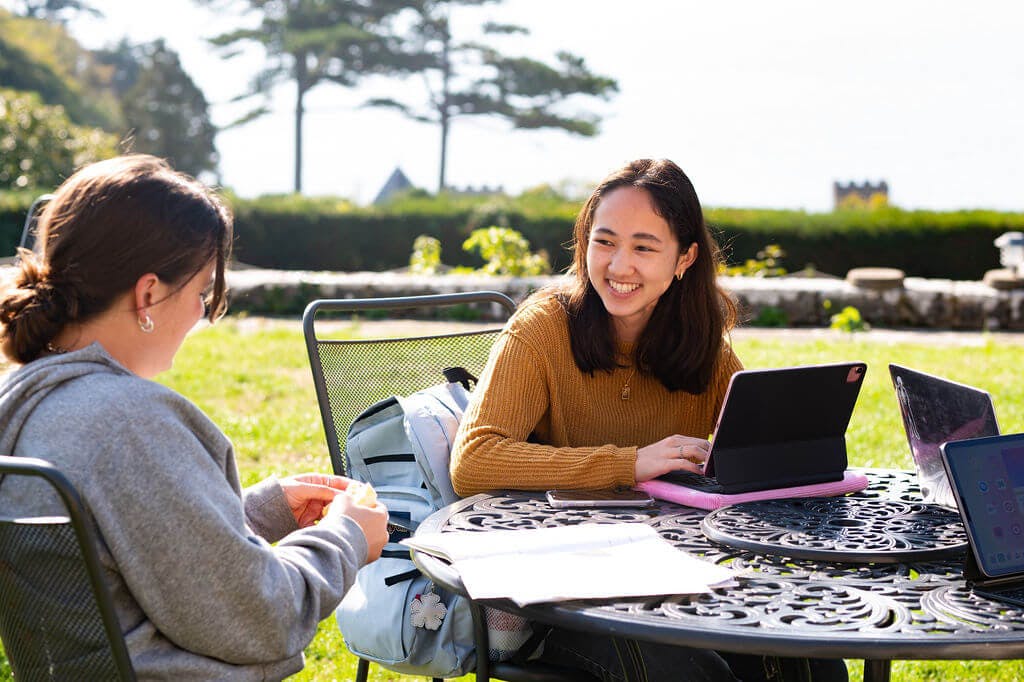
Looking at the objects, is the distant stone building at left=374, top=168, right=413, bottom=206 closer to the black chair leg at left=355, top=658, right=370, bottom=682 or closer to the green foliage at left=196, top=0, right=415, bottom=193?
the green foliage at left=196, top=0, right=415, bottom=193

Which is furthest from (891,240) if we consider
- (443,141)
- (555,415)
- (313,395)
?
(443,141)

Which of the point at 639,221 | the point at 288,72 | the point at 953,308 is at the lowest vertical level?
the point at 953,308

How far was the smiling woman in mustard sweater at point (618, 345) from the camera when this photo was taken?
246 centimetres

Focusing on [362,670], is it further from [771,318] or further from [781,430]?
[771,318]

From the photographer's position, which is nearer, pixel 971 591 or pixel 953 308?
pixel 971 591

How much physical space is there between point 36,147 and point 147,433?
21957 millimetres

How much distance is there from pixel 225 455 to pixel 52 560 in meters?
0.27

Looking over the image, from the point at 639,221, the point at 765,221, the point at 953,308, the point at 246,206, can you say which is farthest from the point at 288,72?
the point at 639,221

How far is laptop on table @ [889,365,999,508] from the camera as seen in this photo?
2035mm

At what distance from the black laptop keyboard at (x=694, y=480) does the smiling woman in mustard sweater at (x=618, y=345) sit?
0.08 m

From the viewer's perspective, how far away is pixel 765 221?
54.0 ft

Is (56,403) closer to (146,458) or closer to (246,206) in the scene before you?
(146,458)

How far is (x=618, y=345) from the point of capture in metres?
2.69

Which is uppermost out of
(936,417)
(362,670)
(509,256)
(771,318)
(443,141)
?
(443,141)
